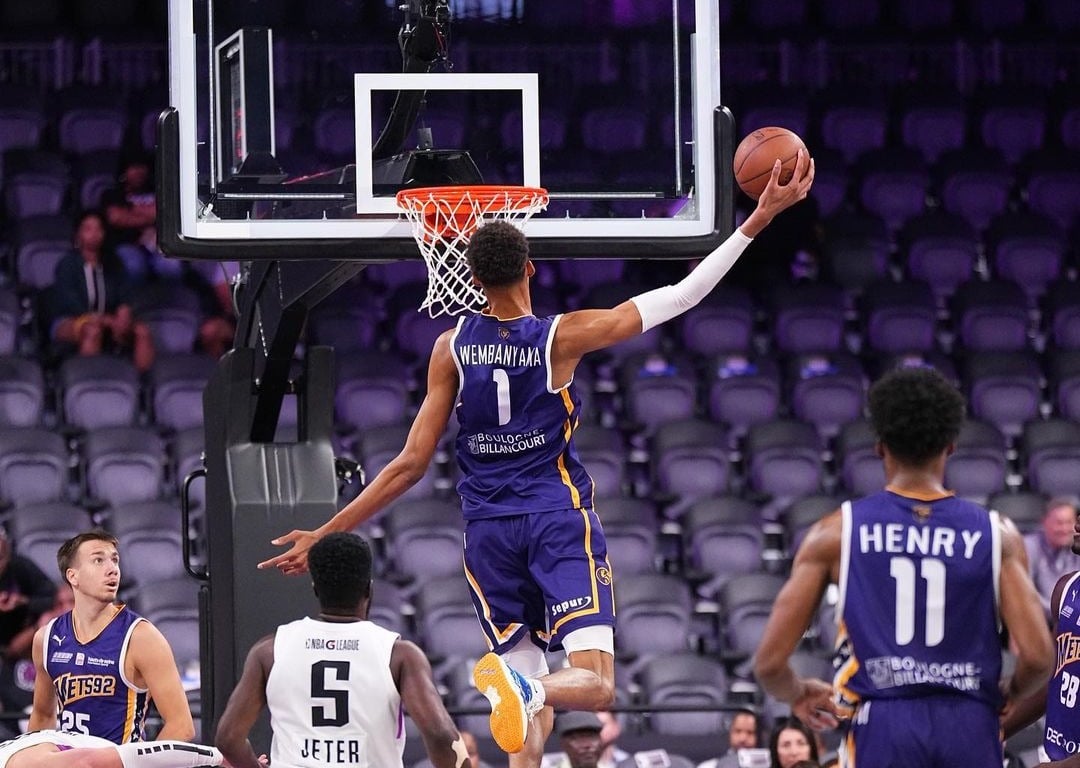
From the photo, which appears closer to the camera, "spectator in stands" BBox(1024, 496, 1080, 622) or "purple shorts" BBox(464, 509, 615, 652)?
"purple shorts" BBox(464, 509, 615, 652)

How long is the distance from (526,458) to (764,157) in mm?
1206

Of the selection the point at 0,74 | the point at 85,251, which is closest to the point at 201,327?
the point at 85,251

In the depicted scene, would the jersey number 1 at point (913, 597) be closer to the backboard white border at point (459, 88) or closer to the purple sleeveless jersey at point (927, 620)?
the purple sleeveless jersey at point (927, 620)

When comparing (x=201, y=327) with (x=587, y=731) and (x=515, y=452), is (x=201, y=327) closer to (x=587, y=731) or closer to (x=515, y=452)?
(x=587, y=731)

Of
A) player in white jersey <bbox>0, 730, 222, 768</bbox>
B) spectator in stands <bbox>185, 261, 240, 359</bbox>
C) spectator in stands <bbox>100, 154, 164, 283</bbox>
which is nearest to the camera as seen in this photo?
player in white jersey <bbox>0, 730, 222, 768</bbox>

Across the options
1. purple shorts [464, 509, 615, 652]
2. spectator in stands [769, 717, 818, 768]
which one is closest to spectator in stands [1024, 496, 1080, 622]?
spectator in stands [769, 717, 818, 768]

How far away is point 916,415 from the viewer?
4.45 metres

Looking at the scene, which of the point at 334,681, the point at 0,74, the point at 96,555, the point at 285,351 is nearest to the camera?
the point at 334,681

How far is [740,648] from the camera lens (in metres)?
10.6

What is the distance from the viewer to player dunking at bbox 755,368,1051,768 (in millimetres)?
4449

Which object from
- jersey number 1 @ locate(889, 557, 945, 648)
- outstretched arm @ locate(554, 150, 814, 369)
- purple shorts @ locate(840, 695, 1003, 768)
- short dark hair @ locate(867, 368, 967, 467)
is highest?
outstretched arm @ locate(554, 150, 814, 369)

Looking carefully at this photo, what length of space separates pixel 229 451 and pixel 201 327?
5.13m

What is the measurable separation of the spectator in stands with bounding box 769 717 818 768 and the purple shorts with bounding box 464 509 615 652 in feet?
7.81

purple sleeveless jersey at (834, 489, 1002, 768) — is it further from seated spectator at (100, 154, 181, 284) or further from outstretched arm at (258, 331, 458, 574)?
seated spectator at (100, 154, 181, 284)
